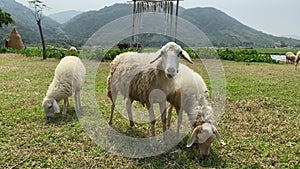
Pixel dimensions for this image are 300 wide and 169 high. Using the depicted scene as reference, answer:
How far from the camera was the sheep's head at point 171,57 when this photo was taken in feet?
13.8

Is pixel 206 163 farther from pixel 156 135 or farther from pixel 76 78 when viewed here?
pixel 76 78

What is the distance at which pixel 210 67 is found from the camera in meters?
7.30

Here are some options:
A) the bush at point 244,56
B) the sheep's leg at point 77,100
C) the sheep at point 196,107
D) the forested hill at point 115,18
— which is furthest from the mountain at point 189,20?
the sheep at point 196,107

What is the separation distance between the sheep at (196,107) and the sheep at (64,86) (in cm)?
244

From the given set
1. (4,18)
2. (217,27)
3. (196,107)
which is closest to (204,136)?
(196,107)

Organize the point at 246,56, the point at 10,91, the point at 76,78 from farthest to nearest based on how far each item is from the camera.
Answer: the point at 246,56, the point at 10,91, the point at 76,78

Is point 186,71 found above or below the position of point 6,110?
above

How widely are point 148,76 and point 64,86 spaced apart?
7.21ft

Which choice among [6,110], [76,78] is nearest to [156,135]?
[76,78]

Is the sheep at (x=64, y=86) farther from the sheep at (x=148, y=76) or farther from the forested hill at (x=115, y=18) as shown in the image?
the forested hill at (x=115, y=18)

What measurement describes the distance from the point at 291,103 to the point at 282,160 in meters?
3.98

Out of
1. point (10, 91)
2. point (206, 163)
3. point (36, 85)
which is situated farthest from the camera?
point (36, 85)

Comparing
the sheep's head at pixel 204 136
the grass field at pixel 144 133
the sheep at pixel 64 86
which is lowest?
the grass field at pixel 144 133

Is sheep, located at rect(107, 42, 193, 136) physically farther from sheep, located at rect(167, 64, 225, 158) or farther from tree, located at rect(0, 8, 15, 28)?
tree, located at rect(0, 8, 15, 28)
